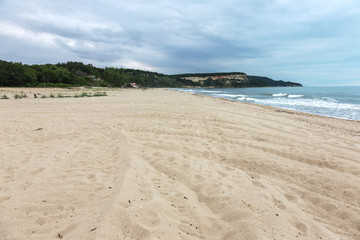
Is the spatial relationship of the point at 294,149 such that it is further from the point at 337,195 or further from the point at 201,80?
the point at 201,80

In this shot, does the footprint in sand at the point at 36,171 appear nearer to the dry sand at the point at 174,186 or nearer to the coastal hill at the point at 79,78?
the dry sand at the point at 174,186

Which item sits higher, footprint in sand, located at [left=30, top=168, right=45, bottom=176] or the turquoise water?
the turquoise water

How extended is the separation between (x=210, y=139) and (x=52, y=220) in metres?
Result: 4.80

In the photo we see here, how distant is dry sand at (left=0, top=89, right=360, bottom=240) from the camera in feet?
7.93

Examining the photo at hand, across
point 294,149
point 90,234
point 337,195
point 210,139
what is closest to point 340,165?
point 294,149

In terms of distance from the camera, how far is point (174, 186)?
3.47 m

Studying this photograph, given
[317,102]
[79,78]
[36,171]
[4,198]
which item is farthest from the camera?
[79,78]

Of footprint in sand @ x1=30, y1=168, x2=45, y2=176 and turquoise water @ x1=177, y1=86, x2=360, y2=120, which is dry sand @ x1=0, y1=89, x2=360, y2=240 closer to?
footprint in sand @ x1=30, y1=168, x2=45, y2=176

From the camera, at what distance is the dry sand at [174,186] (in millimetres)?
2418

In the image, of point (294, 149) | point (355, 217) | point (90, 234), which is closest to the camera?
point (90, 234)

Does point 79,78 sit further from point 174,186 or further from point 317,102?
point 174,186

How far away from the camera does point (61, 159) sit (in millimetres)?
4391

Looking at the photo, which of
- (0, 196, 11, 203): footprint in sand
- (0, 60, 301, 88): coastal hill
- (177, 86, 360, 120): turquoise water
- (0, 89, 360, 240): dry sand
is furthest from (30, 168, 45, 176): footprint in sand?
(0, 60, 301, 88): coastal hill

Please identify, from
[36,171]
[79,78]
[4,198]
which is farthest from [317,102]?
[79,78]
